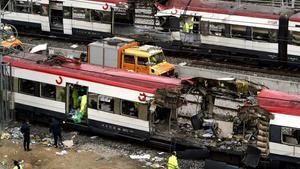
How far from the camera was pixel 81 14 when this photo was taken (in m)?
33.8

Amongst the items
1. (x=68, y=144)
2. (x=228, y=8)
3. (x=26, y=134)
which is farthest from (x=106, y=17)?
(x=26, y=134)

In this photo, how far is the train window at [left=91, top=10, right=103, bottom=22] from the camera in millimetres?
33469

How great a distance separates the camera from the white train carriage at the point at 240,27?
29922 mm

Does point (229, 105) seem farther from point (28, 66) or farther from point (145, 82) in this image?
point (28, 66)

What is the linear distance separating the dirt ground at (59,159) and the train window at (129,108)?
1.67m

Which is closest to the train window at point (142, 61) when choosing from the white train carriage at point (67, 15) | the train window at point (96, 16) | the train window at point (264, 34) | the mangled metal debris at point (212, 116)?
the mangled metal debris at point (212, 116)

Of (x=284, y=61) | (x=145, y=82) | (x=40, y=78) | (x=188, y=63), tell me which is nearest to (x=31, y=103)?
(x=40, y=78)

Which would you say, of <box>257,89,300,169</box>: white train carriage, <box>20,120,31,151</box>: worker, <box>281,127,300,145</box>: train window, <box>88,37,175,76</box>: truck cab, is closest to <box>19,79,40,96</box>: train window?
<box>20,120,31,151</box>: worker

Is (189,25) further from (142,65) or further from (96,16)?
(142,65)

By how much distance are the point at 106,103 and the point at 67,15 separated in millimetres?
13013

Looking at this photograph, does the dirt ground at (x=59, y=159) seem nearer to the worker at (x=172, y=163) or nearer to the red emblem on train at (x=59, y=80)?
the worker at (x=172, y=163)

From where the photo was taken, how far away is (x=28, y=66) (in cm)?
2411

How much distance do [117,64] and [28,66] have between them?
5507mm

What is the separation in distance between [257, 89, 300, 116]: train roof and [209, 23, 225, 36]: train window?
10.9 m
